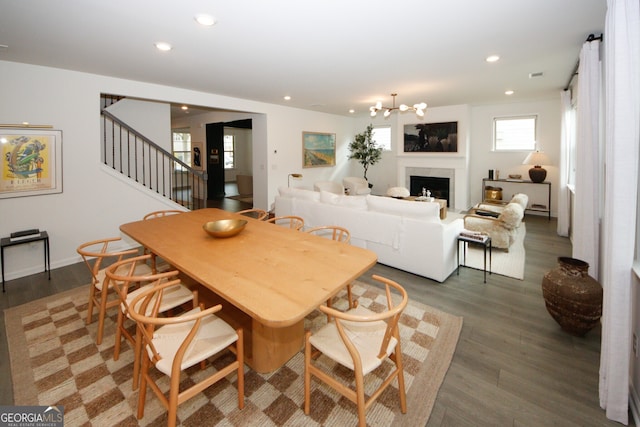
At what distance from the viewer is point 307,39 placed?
3043 mm

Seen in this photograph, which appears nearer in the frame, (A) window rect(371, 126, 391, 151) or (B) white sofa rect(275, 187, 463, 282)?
(B) white sofa rect(275, 187, 463, 282)

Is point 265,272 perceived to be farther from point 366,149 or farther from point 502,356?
point 366,149

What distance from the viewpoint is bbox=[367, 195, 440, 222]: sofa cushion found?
3479mm

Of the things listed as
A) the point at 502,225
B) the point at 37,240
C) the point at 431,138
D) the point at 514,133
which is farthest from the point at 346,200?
the point at 514,133

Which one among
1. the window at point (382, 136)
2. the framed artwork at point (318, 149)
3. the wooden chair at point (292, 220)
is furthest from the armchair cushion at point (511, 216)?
the window at point (382, 136)

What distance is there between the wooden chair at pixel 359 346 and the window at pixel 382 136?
8308 mm

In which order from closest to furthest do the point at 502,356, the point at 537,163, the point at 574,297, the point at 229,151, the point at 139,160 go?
1. the point at 502,356
2. the point at 574,297
3. the point at 139,160
4. the point at 537,163
5. the point at 229,151

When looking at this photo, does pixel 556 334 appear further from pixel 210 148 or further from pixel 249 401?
pixel 210 148

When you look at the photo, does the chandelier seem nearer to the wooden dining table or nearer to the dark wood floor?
the dark wood floor

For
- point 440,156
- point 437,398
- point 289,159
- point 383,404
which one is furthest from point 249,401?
point 440,156

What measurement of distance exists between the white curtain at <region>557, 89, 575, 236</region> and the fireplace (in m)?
2.73

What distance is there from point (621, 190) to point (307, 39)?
2.81 meters

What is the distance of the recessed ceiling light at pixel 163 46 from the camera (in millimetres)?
3123

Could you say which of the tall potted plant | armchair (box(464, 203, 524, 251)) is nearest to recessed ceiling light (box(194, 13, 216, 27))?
armchair (box(464, 203, 524, 251))
